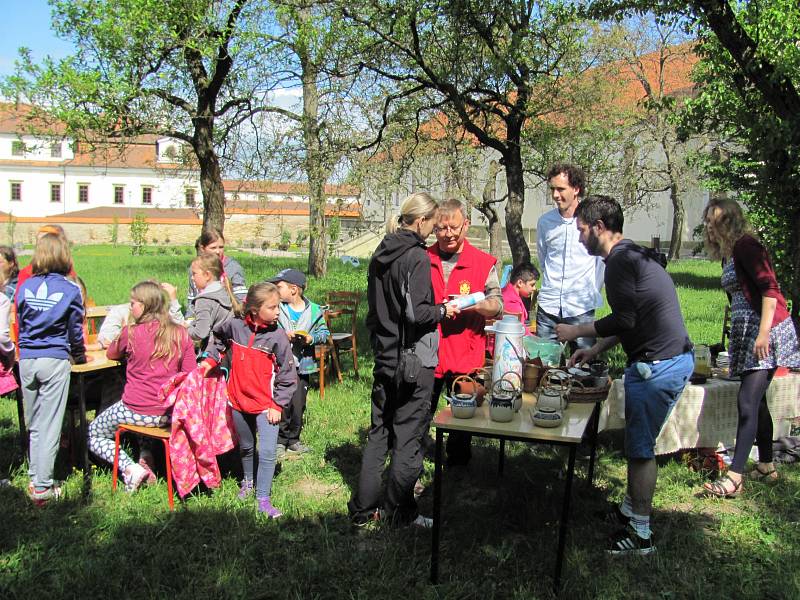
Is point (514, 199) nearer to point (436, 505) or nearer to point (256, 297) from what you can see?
point (256, 297)

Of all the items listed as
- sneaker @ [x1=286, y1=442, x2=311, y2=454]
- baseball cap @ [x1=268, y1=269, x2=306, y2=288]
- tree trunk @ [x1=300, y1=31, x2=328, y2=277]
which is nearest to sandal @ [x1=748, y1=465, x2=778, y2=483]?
sneaker @ [x1=286, y1=442, x2=311, y2=454]

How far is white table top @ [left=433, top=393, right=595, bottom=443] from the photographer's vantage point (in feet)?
10.3

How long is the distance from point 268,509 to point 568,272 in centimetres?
261

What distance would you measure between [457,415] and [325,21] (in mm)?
8008

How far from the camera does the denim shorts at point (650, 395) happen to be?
3.49m

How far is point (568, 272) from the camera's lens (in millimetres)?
5004

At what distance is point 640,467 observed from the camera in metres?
3.61

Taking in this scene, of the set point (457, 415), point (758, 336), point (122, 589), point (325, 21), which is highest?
point (325, 21)

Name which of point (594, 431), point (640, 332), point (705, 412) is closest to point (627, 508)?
point (594, 431)

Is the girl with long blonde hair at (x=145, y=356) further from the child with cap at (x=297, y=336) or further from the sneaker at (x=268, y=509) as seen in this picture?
the child with cap at (x=297, y=336)

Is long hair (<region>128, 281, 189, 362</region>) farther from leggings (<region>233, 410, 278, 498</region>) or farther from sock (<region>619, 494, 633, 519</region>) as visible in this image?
sock (<region>619, 494, 633, 519</region>)

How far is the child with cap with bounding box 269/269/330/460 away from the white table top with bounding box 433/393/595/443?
2157mm

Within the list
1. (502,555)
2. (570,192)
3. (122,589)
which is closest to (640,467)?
(502,555)

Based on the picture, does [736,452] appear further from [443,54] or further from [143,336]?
[443,54]
